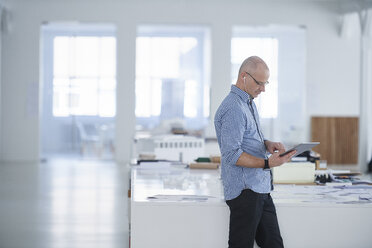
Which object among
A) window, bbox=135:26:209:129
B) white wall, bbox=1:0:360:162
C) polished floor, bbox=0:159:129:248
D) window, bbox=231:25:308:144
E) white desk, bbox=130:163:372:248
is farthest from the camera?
Result: window, bbox=135:26:209:129

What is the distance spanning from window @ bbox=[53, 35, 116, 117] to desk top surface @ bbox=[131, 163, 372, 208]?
35.3 feet

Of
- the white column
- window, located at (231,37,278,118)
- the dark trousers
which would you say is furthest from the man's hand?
window, located at (231,37,278,118)

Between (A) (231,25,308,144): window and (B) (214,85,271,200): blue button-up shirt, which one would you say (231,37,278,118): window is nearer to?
(A) (231,25,308,144): window

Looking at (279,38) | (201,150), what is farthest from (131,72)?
(201,150)

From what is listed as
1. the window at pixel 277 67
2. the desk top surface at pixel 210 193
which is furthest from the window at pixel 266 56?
the desk top surface at pixel 210 193

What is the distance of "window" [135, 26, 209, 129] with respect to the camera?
631 inches

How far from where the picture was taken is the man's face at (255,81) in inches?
122

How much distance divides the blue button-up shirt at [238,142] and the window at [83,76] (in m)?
12.0

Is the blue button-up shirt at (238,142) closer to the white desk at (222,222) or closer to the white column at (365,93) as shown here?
the white desk at (222,222)

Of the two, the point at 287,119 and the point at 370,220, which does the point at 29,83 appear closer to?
the point at 287,119

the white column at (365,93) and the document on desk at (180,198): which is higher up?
the white column at (365,93)

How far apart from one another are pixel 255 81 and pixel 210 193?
1036 mm

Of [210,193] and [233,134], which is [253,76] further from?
[210,193]

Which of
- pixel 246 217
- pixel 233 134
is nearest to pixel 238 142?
pixel 233 134
